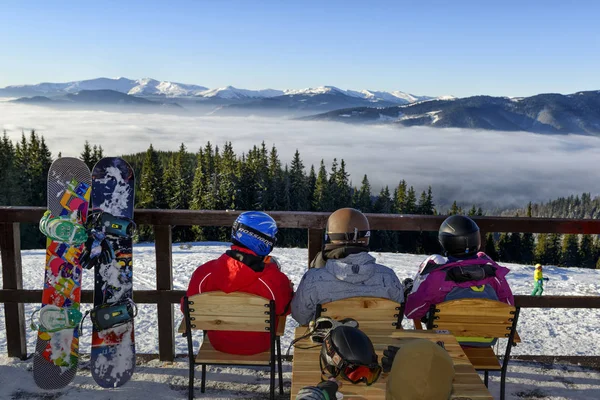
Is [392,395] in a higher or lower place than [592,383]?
higher

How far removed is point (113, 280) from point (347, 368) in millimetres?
2644

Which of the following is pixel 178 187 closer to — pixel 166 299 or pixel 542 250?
pixel 166 299

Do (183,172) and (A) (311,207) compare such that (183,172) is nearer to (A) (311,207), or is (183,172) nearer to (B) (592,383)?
(A) (311,207)

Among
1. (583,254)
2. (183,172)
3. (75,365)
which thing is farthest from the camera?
(583,254)

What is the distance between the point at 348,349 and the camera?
76.8 inches

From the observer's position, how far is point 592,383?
155 inches

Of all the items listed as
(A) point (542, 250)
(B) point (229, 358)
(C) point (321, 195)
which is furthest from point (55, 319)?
(A) point (542, 250)

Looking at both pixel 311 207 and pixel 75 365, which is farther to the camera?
pixel 311 207

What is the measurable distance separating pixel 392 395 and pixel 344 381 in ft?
1.71

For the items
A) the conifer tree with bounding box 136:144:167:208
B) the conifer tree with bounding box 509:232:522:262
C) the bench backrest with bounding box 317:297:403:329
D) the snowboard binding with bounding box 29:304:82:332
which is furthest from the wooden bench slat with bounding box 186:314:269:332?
the conifer tree with bounding box 509:232:522:262

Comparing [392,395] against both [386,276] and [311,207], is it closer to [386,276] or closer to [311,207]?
[386,276]

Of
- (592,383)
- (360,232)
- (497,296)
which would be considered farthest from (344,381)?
(592,383)

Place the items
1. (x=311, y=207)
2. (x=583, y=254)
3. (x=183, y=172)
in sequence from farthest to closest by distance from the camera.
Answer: (x=583, y=254) → (x=311, y=207) → (x=183, y=172)

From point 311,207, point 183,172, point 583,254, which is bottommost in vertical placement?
point 583,254
